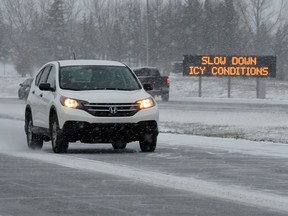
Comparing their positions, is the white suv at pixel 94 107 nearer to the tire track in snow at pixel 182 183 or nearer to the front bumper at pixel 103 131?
the front bumper at pixel 103 131

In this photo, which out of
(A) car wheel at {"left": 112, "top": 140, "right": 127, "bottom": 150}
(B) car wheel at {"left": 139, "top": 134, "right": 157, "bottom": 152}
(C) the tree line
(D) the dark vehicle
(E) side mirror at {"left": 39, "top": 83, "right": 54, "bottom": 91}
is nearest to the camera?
(B) car wheel at {"left": 139, "top": 134, "right": 157, "bottom": 152}

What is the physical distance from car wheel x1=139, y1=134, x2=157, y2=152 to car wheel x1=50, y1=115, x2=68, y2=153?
139 centimetres

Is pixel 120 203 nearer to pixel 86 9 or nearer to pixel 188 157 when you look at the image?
pixel 188 157

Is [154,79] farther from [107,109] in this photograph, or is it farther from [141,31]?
[141,31]

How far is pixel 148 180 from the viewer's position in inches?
444

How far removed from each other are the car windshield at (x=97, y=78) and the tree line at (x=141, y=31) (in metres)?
87.9

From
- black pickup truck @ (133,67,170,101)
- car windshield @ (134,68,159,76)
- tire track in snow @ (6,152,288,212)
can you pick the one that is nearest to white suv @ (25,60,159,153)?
tire track in snow @ (6,152,288,212)

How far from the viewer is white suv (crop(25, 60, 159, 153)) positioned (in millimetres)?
15156

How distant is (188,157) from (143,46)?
110 meters

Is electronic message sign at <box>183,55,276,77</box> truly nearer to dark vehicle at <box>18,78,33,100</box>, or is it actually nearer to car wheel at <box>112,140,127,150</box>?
dark vehicle at <box>18,78,33,100</box>

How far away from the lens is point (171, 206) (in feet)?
28.8

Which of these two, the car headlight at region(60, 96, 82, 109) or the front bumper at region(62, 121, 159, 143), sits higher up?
the car headlight at region(60, 96, 82, 109)

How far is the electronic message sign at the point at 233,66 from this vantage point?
54.9 metres

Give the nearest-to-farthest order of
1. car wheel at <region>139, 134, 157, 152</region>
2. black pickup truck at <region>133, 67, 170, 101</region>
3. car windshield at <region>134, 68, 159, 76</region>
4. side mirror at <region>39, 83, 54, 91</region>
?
car wheel at <region>139, 134, 157, 152</region> → side mirror at <region>39, 83, 54, 91</region> → black pickup truck at <region>133, 67, 170, 101</region> → car windshield at <region>134, 68, 159, 76</region>
